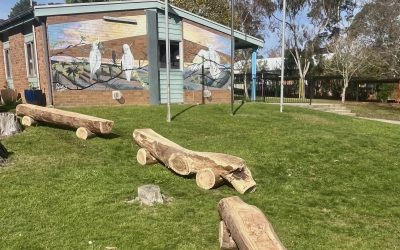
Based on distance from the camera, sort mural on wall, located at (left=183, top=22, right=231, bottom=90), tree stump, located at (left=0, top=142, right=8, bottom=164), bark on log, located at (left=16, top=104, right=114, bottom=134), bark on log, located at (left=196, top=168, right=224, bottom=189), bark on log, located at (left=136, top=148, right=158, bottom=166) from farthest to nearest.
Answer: mural on wall, located at (left=183, top=22, right=231, bottom=90) → bark on log, located at (left=16, top=104, right=114, bottom=134) → bark on log, located at (left=136, top=148, right=158, bottom=166) → tree stump, located at (left=0, top=142, right=8, bottom=164) → bark on log, located at (left=196, top=168, right=224, bottom=189)

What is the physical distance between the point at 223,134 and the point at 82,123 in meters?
3.48

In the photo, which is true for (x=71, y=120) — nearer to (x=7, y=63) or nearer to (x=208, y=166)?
(x=208, y=166)

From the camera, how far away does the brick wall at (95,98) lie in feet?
47.7

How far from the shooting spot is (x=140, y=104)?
16.0 metres

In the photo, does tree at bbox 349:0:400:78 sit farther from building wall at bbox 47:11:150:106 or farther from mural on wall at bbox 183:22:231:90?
building wall at bbox 47:11:150:106

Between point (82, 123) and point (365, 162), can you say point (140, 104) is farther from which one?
point (365, 162)

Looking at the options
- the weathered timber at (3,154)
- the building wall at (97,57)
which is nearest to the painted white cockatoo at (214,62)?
the building wall at (97,57)

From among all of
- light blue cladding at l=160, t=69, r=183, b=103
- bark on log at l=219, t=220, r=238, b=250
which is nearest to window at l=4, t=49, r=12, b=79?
light blue cladding at l=160, t=69, r=183, b=103

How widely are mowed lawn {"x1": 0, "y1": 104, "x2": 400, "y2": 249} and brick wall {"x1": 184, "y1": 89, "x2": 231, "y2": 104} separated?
7.03 m

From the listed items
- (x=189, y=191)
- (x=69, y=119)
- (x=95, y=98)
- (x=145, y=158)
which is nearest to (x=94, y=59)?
(x=95, y=98)

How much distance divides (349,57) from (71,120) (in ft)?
80.6

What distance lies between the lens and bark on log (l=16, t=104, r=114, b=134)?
8.41 meters

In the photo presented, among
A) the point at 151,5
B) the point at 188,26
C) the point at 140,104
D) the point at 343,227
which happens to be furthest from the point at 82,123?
the point at 188,26

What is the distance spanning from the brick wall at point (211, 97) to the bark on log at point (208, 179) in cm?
1136
